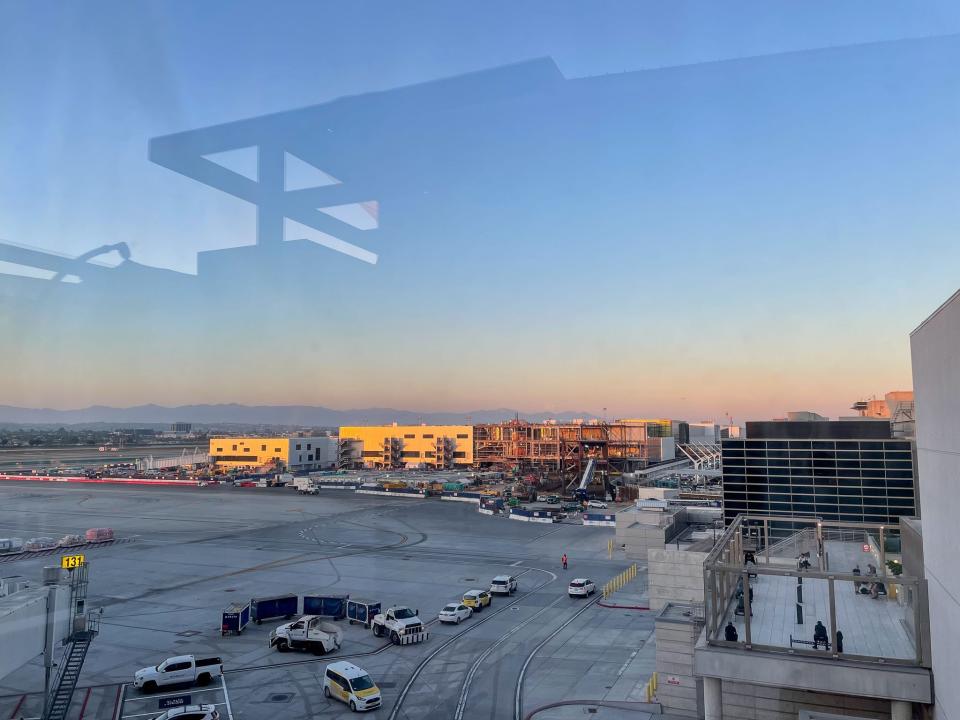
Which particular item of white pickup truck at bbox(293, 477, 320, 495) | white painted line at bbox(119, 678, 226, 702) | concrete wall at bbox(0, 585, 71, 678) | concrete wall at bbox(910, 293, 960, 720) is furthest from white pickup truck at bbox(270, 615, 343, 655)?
white pickup truck at bbox(293, 477, 320, 495)

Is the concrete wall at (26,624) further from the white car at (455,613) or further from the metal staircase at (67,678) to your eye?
the white car at (455,613)

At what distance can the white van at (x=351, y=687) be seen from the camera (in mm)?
6535

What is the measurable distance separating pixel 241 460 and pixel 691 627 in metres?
48.5

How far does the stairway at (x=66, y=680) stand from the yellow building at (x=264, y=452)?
141 ft

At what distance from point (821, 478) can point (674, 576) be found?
9.98 m

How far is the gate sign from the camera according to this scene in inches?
261

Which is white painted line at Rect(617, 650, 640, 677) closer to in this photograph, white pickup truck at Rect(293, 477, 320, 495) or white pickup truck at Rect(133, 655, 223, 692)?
white pickup truck at Rect(133, 655, 223, 692)

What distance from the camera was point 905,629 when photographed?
4.61 m

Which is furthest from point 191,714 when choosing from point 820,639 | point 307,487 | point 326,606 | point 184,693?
point 307,487

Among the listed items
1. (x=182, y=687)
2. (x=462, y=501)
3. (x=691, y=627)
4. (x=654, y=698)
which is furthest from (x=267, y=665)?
(x=462, y=501)

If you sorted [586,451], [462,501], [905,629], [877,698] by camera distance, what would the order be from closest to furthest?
[877,698] → [905,629] → [462,501] → [586,451]

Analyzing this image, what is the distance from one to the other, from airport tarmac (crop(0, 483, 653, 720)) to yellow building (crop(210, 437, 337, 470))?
24194 millimetres

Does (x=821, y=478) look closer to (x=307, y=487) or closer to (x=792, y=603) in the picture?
(x=792, y=603)

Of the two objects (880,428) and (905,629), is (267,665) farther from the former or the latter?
(880,428)
